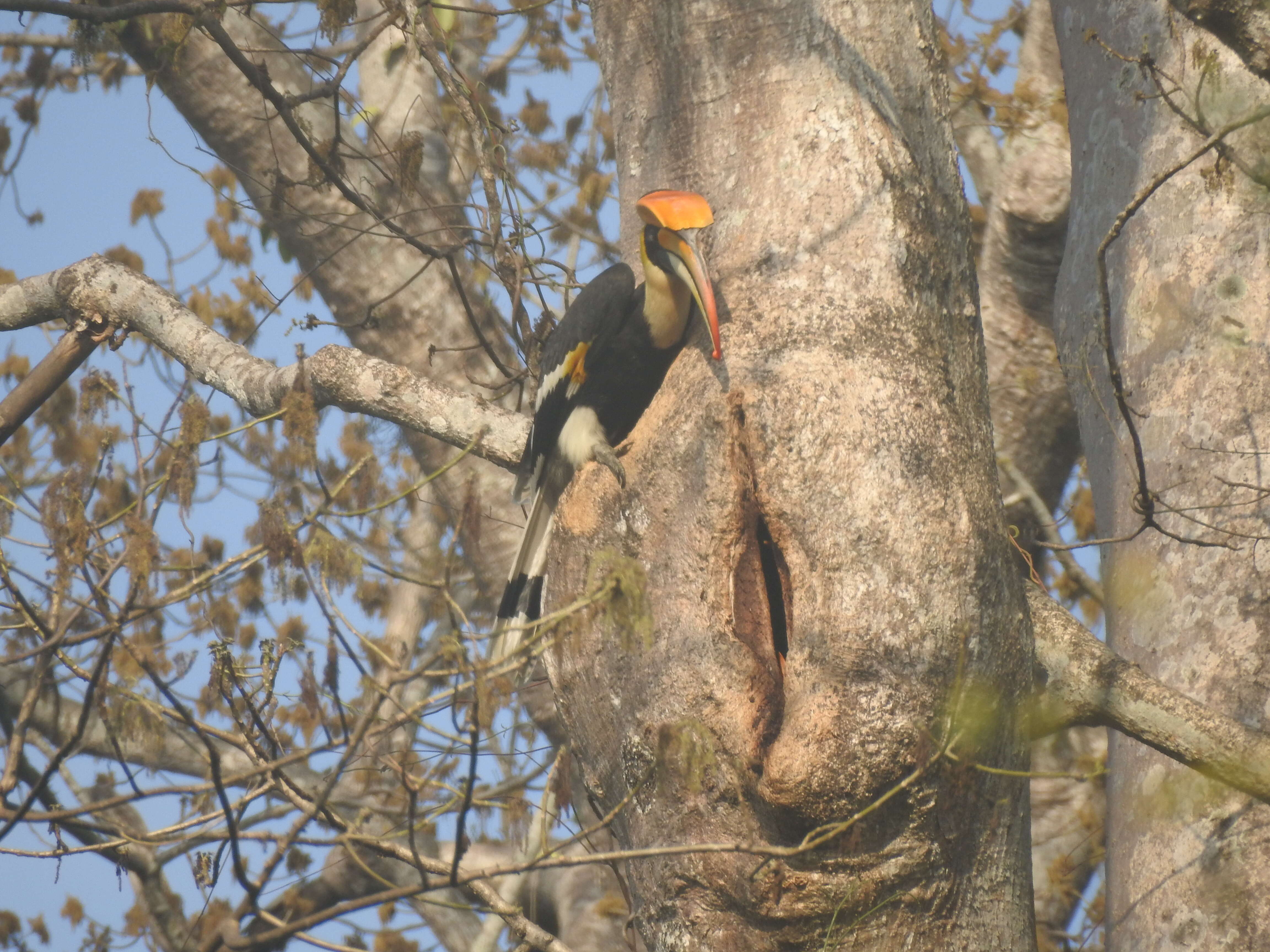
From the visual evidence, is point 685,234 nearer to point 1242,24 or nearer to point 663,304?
point 663,304

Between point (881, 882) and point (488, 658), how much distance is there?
69 cm

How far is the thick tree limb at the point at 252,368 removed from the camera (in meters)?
2.47


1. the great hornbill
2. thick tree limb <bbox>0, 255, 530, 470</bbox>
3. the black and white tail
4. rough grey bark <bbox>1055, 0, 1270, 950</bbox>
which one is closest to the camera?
rough grey bark <bbox>1055, 0, 1270, 950</bbox>

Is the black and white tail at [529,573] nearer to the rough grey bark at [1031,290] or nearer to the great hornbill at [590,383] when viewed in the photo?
the great hornbill at [590,383]

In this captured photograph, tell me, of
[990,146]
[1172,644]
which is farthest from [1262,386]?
[990,146]

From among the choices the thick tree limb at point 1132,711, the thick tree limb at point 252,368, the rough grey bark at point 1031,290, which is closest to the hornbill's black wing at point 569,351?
the thick tree limb at point 252,368

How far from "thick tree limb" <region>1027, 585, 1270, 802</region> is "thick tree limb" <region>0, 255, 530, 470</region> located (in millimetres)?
1143

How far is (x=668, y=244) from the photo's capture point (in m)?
2.21

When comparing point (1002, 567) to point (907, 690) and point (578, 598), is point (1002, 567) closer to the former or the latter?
point (907, 690)

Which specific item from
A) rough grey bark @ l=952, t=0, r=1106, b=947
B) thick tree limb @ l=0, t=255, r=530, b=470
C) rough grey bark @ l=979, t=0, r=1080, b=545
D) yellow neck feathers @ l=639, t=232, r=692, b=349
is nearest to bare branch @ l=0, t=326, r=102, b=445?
thick tree limb @ l=0, t=255, r=530, b=470

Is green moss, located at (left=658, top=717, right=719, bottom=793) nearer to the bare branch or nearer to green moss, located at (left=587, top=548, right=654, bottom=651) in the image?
green moss, located at (left=587, top=548, right=654, bottom=651)

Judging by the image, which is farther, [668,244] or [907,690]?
[668,244]

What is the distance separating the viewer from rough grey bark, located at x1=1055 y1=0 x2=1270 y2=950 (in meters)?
2.25

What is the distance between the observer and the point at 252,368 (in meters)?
2.71
